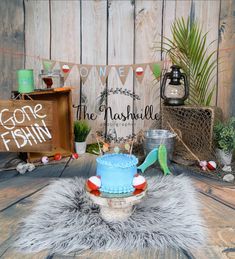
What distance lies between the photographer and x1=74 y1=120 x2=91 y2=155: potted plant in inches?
78.1

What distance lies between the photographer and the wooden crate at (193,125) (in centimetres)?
170

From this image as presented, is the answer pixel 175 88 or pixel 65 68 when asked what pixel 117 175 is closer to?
pixel 175 88

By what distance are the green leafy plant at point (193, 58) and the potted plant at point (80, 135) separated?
2.28 ft

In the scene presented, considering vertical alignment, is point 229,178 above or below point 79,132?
below

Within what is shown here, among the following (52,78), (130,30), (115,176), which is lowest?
(115,176)

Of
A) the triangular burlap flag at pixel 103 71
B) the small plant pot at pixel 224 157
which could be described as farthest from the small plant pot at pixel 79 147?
the small plant pot at pixel 224 157

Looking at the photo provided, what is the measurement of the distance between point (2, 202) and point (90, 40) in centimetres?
132

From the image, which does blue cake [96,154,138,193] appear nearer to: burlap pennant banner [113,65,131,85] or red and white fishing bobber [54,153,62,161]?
red and white fishing bobber [54,153,62,161]

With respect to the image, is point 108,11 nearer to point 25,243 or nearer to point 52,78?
point 52,78

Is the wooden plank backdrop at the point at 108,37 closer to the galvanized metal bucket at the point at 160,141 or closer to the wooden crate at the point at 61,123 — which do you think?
the wooden crate at the point at 61,123

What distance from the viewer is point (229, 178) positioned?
1553mm

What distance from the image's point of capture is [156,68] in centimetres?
213

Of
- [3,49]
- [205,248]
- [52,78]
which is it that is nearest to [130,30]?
[52,78]

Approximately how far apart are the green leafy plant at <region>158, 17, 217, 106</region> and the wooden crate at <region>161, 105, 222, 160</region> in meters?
0.18
